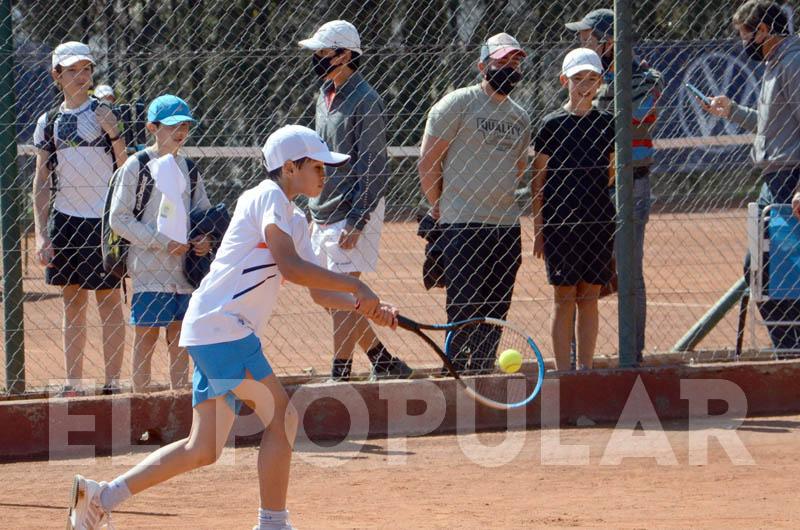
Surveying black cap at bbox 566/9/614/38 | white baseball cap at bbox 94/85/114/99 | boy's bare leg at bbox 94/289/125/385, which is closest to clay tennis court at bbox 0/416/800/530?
boy's bare leg at bbox 94/289/125/385

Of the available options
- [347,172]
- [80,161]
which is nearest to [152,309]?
[80,161]

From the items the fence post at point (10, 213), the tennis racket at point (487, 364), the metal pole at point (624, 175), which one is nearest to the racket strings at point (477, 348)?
the tennis racket at point (487, 364)

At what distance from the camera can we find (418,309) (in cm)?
1055

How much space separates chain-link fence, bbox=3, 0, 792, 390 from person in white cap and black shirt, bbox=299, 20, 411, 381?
16 centimetres

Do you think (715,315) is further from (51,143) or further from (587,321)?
(51,143)

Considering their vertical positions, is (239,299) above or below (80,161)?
below

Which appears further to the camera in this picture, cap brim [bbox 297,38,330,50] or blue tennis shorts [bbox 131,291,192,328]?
cap brim [bbox 297,38,330,50]

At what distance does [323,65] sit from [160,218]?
1316 millimetres

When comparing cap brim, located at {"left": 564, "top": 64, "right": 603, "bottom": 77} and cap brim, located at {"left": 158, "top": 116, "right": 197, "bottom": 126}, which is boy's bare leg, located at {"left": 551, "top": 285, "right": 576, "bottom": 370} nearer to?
cap brim, located at {"left": 564, "top": 64, "right": 603, "bottom": 77}

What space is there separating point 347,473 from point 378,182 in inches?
67.9

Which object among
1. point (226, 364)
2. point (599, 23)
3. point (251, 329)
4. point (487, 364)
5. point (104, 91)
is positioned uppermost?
point (104, 91)

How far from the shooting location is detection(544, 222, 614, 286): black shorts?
23.2 feet

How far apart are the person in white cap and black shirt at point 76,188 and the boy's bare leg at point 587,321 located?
2.57m

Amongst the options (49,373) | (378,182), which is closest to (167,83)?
(49,373)
